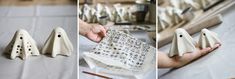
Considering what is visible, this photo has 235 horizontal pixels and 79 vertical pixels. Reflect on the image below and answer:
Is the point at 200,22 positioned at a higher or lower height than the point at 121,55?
higher

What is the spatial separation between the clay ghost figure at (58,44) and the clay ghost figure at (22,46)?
41 millimetres

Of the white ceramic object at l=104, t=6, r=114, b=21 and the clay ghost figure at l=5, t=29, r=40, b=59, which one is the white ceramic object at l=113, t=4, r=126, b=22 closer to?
the white ceramic object at l=104, t=6, r=114, b=21

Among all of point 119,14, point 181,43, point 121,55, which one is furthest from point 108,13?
point 181,43

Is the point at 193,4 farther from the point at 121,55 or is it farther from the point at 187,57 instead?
the point at 121,55

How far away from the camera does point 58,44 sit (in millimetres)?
1355

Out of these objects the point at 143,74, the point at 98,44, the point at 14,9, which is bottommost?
the point at 143,74

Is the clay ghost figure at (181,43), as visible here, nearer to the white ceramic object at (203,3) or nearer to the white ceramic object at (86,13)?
the white ceramic object at (203,3)

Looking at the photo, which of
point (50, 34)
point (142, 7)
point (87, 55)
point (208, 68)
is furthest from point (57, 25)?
point (208, 68)

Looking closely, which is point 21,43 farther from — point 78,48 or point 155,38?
point 155,38

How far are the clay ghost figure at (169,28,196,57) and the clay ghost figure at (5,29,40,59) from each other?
48cm

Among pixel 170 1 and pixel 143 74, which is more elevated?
pixel 170 1

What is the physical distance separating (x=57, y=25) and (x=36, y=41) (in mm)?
→ 92

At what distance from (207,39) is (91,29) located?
411 mm

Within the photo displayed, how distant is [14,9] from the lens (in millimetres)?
1378
